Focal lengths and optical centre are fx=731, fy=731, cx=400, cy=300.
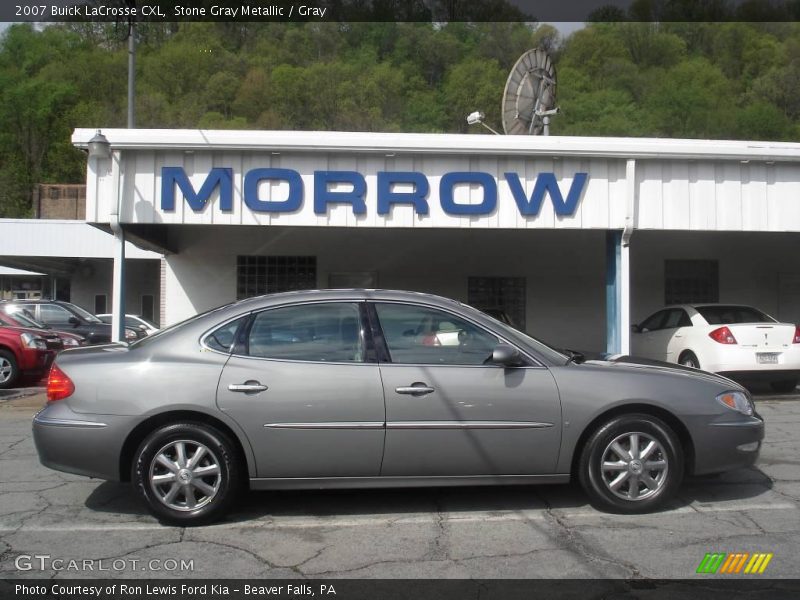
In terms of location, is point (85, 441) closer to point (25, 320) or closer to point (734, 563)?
point (734, 563)

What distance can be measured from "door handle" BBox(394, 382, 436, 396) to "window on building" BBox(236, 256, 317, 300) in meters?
10.4

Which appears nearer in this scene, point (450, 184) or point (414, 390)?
point (414, 390)

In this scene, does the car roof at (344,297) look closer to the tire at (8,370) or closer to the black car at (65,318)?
the tire at (8,370)

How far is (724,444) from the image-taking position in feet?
17.2

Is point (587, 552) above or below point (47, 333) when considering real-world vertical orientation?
below

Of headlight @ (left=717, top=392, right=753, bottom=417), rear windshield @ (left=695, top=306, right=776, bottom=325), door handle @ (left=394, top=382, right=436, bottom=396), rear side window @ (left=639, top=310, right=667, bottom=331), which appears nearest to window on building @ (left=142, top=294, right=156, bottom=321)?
rear side window @ (left=639, top=310, right=667, bottom=331)

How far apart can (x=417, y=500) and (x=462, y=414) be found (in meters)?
1.04

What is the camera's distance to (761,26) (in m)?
48.3

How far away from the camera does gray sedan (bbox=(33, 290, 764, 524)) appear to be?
16.2 ft

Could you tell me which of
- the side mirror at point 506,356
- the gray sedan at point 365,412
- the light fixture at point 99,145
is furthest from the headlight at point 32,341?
the side mirror at point 506,356

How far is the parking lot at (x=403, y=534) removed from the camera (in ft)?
14.1

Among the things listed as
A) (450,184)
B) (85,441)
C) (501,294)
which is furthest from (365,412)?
(501,294)

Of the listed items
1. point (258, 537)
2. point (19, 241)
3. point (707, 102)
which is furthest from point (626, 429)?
point (707, 102)

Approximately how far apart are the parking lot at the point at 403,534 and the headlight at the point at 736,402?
0.75 metres
